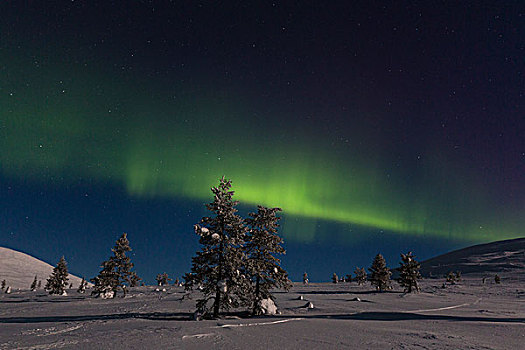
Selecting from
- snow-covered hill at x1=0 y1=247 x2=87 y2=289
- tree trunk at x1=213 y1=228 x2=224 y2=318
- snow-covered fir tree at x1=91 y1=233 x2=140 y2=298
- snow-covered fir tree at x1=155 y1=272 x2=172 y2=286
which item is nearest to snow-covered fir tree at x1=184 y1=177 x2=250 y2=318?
tree trunk at x1=213 y1=228 x2=224 y2=318

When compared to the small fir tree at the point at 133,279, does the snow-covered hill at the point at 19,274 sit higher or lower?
lower

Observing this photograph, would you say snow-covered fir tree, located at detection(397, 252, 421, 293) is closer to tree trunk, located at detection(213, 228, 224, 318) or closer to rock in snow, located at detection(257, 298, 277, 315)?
A: rock in snow, located at detection(257, 298, 277, 315)

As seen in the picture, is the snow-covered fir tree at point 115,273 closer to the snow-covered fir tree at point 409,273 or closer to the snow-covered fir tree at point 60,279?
the snow-covered fir tree at point 60,279

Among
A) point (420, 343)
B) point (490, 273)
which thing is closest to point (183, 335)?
point (420, 343)

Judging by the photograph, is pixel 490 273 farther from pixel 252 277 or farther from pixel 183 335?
pixel 183 335

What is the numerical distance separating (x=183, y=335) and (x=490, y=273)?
101m

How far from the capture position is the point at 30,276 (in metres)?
175

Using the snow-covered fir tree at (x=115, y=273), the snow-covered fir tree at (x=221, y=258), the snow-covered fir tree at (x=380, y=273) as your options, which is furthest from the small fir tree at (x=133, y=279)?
the snow-covered fir tree at (x=380, y=273)

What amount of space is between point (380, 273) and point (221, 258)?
116 ft

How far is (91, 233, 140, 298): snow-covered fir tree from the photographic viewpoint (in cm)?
3838

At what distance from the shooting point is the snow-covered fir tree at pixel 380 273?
44.9 m

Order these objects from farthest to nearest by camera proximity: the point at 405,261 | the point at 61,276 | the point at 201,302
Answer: the point at 61,276
the point at 405,261
the point at 201,302

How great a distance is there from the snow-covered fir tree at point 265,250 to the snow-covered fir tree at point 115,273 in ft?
88.2

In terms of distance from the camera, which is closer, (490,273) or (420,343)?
(420,343)
